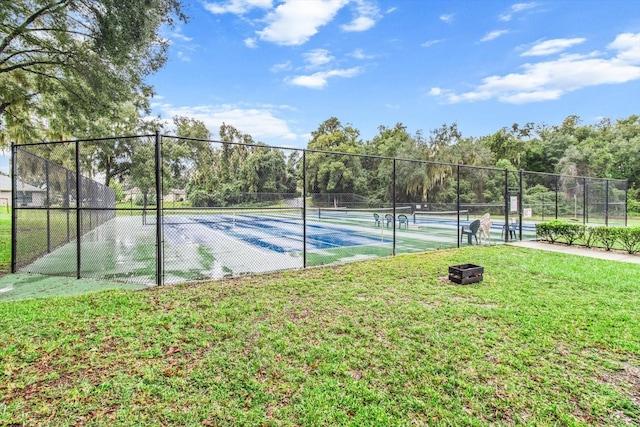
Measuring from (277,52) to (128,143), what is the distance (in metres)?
11.1

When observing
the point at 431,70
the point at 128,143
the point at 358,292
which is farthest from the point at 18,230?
the point at 431,70

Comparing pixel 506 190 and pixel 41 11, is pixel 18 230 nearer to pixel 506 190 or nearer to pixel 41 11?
pixel 41 11

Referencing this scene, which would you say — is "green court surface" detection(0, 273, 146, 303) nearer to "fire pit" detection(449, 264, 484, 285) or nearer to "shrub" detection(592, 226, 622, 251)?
"fire pit" detection(449, 264, 484, 285)

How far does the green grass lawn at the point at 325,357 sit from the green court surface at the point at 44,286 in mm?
522

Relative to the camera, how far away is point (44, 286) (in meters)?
4.73

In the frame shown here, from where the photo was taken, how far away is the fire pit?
191 inches

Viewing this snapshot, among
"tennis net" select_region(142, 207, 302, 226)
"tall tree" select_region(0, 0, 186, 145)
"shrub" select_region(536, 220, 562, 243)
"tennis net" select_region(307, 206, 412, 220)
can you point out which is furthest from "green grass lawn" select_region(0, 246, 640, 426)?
"tennis net" select_region(307, 206, 412, 220)

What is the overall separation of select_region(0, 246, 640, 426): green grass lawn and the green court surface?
52 cm

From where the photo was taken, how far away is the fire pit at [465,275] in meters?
4.86

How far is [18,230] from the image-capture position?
569 cm

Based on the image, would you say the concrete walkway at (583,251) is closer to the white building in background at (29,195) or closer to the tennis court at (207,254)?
the tennis court at (207,254)

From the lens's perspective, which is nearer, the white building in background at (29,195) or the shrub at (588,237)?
the white building in background at (29,195)

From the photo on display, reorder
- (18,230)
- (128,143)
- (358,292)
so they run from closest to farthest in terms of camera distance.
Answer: (358,292)
(18,230)
(128,143)

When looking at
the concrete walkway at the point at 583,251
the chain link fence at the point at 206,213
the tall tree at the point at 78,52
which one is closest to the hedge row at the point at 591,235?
the concrete walkway at the point at 583,251
